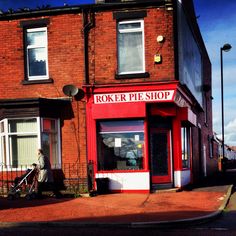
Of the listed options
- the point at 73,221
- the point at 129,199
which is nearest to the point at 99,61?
the point at 129,199

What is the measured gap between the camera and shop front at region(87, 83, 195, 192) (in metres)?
18.0

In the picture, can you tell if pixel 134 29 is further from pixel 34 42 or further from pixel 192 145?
pixel 192 145

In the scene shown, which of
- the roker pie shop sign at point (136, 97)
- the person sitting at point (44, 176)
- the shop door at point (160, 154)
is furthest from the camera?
the shop door at point (160, 154)

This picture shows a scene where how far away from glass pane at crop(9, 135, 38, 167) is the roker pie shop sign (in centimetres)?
294

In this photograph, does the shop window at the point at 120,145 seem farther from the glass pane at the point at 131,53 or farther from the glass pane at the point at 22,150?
the glass pane at the point at 22,150

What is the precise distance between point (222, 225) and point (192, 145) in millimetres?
12112

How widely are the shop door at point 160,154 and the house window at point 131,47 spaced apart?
8.20 ft

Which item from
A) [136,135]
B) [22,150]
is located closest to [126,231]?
[136,135]

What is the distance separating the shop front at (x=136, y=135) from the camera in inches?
710

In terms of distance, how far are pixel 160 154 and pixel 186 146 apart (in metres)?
3.39

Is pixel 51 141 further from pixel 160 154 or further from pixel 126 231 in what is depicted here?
pixel 126 231

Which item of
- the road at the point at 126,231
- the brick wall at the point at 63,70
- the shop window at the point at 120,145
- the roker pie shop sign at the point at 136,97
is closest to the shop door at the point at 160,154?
the shop window at the point at 120,145

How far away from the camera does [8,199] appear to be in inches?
651

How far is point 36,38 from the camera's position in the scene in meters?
19.2
